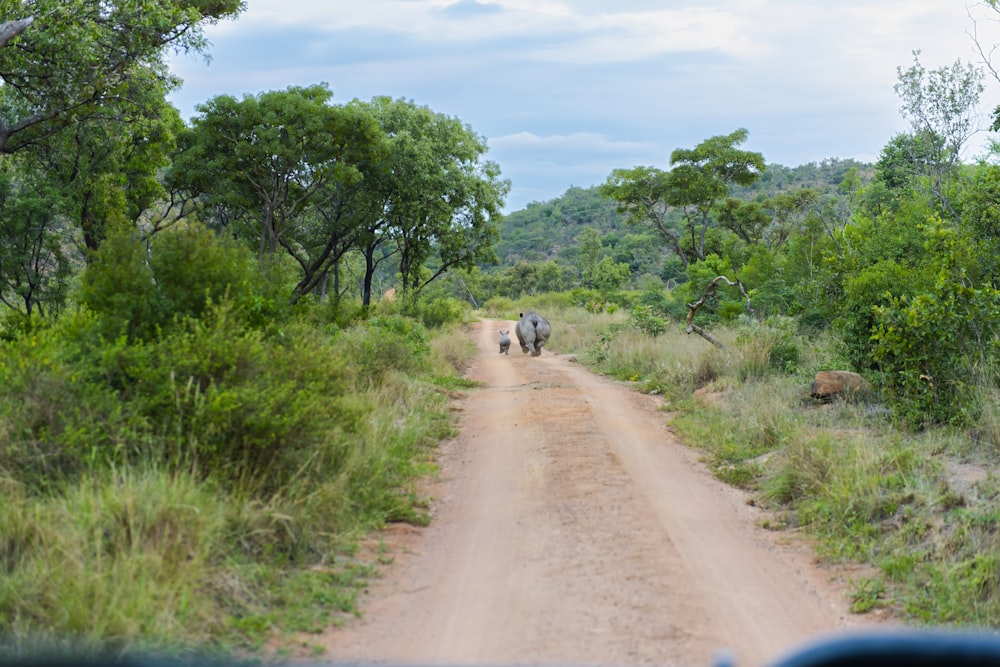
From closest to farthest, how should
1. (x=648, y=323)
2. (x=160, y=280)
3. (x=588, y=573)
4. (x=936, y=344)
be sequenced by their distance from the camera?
(x=588, y=573)
(x=160, y=280)
(x=936, y=344)
(x=648, y=323)

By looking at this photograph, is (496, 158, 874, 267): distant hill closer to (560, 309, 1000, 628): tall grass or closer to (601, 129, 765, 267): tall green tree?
(601, 129, 765, 267): tall green tree

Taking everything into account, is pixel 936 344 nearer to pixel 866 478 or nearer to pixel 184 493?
pixel 866 478

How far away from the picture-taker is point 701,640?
5.27 meters

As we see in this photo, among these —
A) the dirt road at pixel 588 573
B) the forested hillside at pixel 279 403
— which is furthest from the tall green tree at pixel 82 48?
the dirt road at pixel 588 573

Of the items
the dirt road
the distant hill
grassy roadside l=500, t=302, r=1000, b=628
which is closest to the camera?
the dirt road

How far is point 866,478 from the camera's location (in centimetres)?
774

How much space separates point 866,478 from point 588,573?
2901mm

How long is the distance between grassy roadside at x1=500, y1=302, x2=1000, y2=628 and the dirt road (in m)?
0.38

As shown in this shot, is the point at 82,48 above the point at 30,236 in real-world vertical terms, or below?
above

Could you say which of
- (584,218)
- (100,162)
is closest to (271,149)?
(100,162)

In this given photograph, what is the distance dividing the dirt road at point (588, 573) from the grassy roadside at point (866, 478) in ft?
1.25

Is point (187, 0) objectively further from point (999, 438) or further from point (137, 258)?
point (999, 438)

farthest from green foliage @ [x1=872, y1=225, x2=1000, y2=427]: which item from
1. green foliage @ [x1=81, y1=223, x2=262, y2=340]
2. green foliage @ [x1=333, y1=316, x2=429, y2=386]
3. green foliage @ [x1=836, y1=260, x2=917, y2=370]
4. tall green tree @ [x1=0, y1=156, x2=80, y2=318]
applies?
tall green tree @ [x1=0, y1=156, x2=80, y2=318]

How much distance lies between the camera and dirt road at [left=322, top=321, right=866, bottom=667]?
17.3ft
